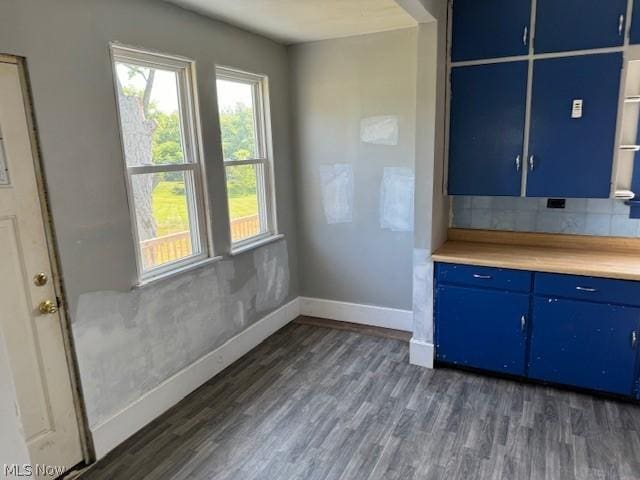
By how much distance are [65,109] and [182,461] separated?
192 cm

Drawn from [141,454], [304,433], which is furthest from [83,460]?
[304,433]

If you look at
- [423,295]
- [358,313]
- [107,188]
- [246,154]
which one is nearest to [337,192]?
[246,154]

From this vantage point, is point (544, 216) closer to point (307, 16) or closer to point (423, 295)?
point (423, 295)

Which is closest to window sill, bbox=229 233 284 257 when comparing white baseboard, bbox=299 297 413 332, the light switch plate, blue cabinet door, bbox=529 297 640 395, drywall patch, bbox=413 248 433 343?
white baseboard, bbox=299 297 413 332

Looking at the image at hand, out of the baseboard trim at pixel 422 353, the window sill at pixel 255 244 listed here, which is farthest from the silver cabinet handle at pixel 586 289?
the window sill at pixel 255 244

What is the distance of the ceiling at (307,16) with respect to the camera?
8.77ft

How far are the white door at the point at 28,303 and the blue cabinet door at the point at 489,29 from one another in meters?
2.62

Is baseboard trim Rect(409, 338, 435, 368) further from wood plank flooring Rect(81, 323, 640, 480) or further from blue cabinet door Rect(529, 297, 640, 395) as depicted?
blue cabinet door Rect(529, 297, 640, 395)

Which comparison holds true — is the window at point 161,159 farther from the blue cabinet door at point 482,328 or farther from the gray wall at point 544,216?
the gray wall at point 544,216

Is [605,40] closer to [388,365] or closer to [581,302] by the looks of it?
[581,302]

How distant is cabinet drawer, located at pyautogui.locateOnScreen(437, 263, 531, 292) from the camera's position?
2.79 metres

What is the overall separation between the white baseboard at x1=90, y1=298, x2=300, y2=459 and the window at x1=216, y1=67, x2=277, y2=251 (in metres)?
0.77

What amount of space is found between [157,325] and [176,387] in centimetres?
48

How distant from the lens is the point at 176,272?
109 inches
